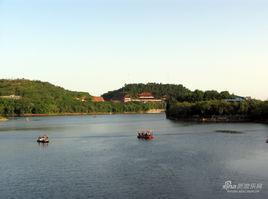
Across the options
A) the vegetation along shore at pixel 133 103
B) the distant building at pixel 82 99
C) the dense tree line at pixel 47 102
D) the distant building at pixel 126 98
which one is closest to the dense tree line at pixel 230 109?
the vegetation along shore at pixel 133 103

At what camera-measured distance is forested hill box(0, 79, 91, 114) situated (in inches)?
5251

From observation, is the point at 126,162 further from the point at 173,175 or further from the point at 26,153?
the point at 26,153

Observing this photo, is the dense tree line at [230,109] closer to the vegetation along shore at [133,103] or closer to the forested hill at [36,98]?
the vegetation along shore at [133,103]

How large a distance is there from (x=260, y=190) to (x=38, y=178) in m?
12.6

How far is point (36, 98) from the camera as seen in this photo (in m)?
147

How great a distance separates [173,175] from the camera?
28.5 metres

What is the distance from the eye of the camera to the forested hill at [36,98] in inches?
5251

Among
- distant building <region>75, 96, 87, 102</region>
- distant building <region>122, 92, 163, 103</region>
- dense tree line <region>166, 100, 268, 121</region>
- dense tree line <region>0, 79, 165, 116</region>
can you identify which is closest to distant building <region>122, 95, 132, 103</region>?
distant building <region>122, 92, 163, 103</region>

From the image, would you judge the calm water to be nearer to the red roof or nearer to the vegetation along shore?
the vegetation along shore

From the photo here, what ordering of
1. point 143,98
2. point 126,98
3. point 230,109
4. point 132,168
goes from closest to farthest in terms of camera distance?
point 132,168, point 230,109, point 126,98, point 143,98

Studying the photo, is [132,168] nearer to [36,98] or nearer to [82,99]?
[36,98]

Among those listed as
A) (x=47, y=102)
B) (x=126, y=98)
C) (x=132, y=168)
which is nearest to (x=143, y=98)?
(x=126, y=98)

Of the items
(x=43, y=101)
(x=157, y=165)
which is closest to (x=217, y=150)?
(x=157, y=165)

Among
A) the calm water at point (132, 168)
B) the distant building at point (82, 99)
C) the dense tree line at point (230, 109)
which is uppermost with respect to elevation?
the distant building at point (82, 99)
